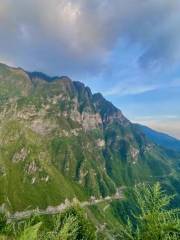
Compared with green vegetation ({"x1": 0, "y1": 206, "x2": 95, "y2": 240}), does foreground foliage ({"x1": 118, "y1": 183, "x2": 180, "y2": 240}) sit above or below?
above

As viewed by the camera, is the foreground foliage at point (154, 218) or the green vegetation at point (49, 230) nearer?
the green vegetation at point (49, 230)

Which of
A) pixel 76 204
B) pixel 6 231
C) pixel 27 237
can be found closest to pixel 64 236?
pixel 27 237

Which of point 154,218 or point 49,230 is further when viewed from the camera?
point 49,230

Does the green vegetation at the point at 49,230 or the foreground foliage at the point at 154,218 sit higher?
the foreground foliage at the point at 154,218

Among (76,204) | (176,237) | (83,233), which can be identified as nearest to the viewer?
(176,237)

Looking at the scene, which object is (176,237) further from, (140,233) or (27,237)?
(27,237)

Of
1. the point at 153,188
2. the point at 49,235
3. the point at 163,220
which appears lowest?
the point at 49,235

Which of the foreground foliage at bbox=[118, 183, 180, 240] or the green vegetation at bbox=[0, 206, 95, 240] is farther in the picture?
the foreground foliage at bbox=[118, 183, 180, 240]

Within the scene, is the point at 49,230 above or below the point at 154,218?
below
